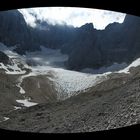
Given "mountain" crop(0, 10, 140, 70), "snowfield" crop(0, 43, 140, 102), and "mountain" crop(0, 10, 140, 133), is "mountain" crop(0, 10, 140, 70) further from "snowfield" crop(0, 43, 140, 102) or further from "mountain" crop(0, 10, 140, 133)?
"snowfield" crop(0, 43, 140, 102)

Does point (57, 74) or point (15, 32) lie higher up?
point (15, 32)

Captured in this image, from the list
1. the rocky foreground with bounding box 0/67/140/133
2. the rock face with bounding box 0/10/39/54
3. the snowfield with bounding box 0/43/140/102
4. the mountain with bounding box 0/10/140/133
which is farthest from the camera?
the snowfield with bounding box 0/43/140/102

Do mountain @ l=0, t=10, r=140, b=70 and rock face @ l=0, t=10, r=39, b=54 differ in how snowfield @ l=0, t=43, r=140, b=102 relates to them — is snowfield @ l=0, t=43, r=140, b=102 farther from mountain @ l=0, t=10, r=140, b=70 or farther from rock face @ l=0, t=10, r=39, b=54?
rock face @ l=0, t=10, r=39, b=54

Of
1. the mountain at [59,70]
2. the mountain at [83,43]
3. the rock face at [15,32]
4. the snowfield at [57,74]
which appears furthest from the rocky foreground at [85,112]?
the snowfield at [57,74]

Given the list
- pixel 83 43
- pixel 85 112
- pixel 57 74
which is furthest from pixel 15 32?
pixel 85 112

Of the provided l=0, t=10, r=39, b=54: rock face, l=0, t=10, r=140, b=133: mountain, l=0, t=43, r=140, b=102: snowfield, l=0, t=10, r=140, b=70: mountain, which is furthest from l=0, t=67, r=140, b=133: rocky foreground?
l=0, t=43, r=140, b=102: snowfield

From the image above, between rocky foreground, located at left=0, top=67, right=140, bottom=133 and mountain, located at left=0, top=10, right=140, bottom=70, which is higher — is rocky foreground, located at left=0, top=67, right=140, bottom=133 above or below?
below

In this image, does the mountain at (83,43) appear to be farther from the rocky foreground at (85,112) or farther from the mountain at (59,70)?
the rocky foreground at (85,112)

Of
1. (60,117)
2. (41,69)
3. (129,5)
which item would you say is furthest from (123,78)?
(129,5)

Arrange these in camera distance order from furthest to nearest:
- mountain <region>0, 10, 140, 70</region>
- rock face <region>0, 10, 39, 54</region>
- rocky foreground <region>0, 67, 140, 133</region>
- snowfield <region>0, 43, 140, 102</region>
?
snowfield <region>0, 43, 140, 102</region>, mountain <region>0, 10, 140, 70</region>, rock face <region>0, 10, 39, 54</region>, rocky foreground <region>0, 67, 140, 133</region>

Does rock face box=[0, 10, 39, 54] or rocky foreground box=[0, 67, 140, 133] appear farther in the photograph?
rock face box=[0, 10, 39, 54]

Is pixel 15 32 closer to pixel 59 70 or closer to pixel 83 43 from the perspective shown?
pixel 59 70
